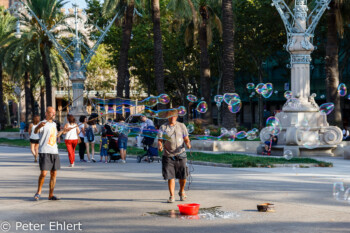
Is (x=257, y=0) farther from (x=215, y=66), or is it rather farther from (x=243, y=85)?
(x=243, y=85)

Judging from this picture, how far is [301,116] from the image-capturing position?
22.5m

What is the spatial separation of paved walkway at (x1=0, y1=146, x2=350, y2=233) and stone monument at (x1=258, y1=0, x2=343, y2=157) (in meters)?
5.71

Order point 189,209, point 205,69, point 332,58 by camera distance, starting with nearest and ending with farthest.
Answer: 1. point 189,209
2. point 332,58
3. point 205,69

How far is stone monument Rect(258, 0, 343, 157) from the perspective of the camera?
22406mm

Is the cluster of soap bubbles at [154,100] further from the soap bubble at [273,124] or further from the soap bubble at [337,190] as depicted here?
the soap bubble at [337,190]

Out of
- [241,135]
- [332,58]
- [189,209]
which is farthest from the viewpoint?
[332,58]

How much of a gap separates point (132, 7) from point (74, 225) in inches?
1105

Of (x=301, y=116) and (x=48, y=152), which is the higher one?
(x=301, y=116)

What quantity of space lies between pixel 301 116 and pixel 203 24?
16.5m

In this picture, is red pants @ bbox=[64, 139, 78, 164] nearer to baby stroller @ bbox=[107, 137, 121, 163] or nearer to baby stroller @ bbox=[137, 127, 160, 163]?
baby stroller @ bbox=[107, 137, 121, 163]

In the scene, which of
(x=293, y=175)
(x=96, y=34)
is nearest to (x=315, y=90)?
(x=96, y=34)

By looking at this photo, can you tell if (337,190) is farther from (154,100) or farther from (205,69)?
(205,69)

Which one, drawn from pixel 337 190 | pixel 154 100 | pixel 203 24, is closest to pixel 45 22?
pixel 203 24

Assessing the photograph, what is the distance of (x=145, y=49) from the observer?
4909cm
